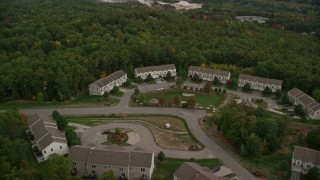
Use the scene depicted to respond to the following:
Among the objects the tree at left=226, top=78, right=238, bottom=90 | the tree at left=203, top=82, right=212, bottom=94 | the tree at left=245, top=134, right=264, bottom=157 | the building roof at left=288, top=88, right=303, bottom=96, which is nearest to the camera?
the tree at left=245, top=134, right=264, bottom=157

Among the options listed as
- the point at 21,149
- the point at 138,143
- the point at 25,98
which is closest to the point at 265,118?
the point at 138,143

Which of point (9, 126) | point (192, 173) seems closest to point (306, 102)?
point (192, 173)

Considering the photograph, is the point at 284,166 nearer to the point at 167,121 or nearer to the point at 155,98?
the point at 167,121

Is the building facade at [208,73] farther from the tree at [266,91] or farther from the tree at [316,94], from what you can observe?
the tree at [316,94]

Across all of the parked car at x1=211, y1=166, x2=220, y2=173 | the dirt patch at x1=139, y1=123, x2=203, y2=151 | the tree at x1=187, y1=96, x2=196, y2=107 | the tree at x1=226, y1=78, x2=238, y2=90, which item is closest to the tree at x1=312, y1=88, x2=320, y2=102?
the tree at x1=226, y1=78, x2=238, y2=90

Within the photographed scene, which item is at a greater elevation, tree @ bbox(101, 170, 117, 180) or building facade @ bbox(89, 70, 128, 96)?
building facade @ bbox(89, 70, 128, 96)

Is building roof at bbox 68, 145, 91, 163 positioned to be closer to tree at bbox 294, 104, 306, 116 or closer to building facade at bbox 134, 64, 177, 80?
building facade at bbox 134, 64, 177, 80
